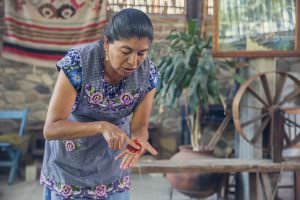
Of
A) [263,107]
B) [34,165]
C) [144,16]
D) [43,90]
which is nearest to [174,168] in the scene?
[263,107]

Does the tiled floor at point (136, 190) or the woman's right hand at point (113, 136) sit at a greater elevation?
the woman's right hand at point (113, 136)

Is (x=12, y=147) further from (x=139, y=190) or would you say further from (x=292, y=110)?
(x=292, y=110)

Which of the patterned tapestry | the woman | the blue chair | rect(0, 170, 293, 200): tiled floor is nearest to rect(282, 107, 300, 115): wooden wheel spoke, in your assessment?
rect(0, 170, 293, 200): tiled floor

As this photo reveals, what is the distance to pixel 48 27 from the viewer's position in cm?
458

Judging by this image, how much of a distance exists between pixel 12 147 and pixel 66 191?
2876 mm

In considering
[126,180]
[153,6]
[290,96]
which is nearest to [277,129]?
[290,96]

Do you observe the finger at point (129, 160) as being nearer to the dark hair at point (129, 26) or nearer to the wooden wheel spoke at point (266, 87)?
the dark hair at point (129, 26)

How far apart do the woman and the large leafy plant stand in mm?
1738

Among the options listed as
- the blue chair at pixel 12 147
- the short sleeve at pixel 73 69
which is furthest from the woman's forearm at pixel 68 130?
the blue chair at pixel 12 147

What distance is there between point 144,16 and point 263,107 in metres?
1.92

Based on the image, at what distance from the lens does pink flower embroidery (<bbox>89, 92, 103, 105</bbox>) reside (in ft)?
4.65

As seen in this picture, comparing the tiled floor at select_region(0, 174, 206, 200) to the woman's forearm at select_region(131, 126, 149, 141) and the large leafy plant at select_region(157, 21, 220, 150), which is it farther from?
the woman's forearm at select_region(131, 126, 149, 141)

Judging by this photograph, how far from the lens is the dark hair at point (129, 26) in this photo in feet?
4.24

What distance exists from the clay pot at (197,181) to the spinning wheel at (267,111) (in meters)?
0.37
